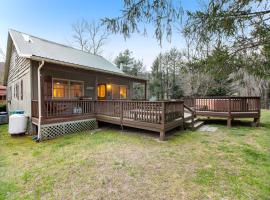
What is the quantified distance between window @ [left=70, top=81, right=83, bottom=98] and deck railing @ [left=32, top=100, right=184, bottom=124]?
1.49 metres

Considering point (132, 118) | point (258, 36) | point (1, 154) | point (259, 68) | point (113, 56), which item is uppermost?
point (113, 56)

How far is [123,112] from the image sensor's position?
24.7 ft

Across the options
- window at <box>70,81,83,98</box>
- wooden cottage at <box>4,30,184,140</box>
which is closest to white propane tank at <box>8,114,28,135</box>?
wooden cottage at <box>4,30,184,140</box>

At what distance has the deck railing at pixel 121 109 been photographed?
6.41 metres

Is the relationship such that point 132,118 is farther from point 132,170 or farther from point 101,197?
point 101,197

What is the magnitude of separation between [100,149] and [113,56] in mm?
25490

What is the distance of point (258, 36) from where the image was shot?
10.00 ft

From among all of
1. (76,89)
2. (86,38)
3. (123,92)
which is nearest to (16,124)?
(76,89)

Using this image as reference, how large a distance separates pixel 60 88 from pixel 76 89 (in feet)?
3.43

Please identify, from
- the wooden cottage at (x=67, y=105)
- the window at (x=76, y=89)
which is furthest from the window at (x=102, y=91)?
the window at (x=76, y=89)

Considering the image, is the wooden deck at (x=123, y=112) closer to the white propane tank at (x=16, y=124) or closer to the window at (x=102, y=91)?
the white propane tank at (x=16, y=124)

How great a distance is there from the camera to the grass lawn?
304 cm

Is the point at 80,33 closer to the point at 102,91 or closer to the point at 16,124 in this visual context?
the point at 102,91

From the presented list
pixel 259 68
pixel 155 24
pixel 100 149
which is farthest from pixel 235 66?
pixel 100 149
